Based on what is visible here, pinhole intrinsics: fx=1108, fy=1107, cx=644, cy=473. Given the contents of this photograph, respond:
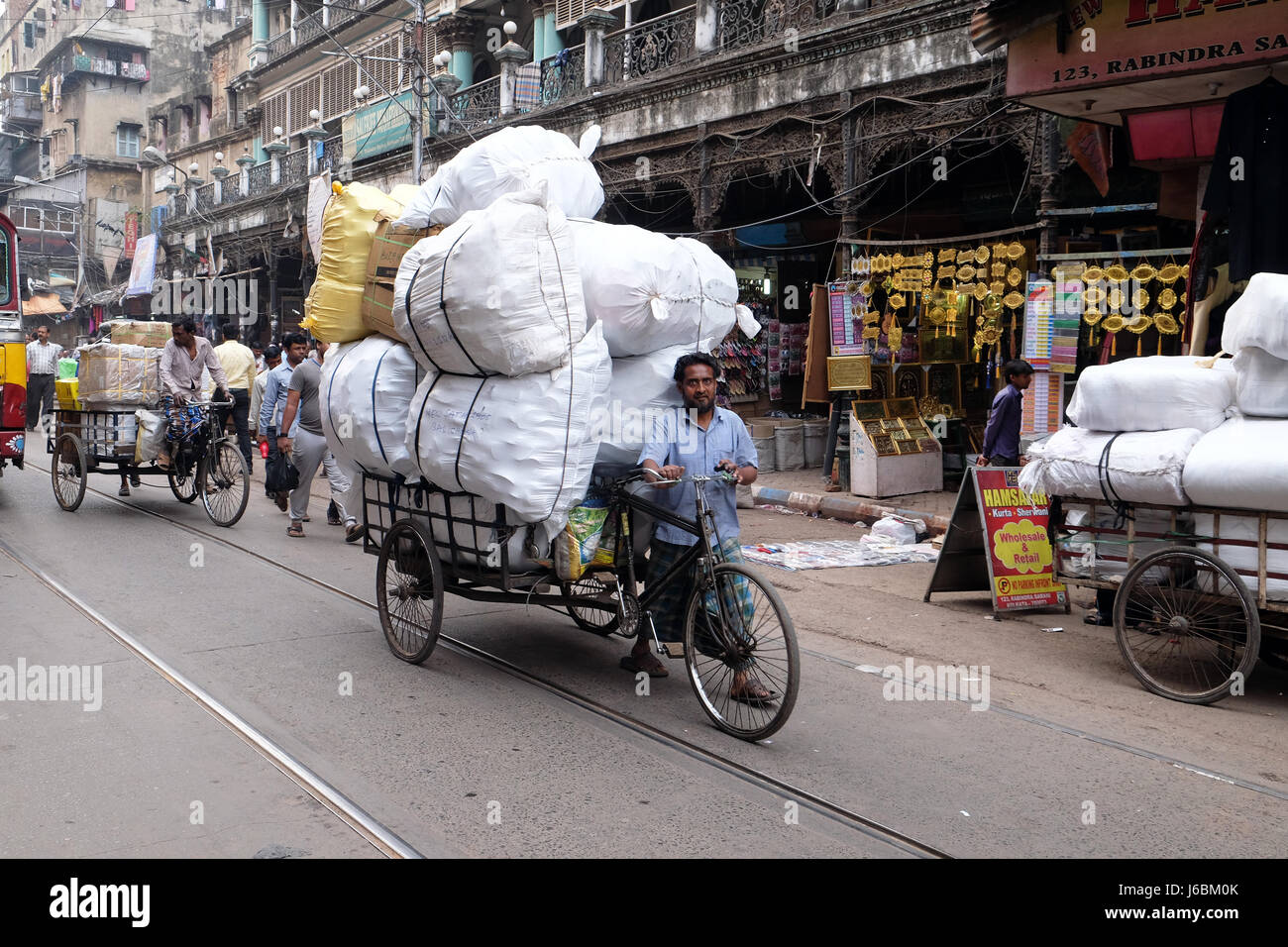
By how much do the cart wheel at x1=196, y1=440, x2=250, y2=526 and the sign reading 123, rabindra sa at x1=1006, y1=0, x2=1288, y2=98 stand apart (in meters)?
7.56

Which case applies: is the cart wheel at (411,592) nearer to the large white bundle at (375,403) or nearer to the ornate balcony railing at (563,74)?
the large white bundle at (375,403)

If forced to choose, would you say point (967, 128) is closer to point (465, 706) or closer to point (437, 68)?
point (465, 706)

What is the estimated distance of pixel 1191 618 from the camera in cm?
572

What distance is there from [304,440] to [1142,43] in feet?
25.3

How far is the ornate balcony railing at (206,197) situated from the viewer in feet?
114

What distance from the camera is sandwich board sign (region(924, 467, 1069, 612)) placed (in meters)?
7.69

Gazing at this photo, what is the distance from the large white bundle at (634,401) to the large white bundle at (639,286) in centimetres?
7

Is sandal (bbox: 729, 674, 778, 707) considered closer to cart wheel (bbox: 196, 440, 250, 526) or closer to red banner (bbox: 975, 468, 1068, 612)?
red banner (bbox: 975, 468, 1068, 612)

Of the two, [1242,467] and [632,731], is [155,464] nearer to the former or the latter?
[632,731]

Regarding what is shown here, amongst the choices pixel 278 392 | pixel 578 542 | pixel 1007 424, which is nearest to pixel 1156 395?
pixel 578 542

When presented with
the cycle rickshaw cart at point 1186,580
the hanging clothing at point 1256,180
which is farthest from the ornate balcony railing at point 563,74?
the cycle rickshaw cart at point 1186,580

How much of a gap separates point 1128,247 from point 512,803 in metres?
9.95

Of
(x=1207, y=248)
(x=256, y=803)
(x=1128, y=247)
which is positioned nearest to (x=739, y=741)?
(x=256, y=803)

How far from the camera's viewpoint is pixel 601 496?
545cm
